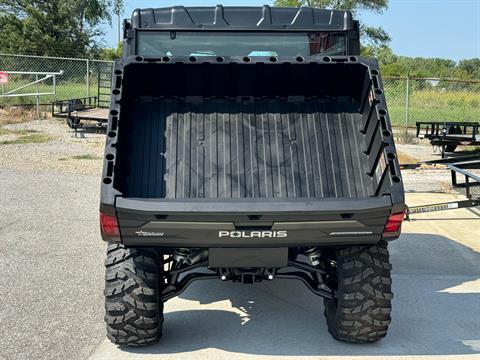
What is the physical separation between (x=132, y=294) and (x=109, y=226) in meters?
0.59

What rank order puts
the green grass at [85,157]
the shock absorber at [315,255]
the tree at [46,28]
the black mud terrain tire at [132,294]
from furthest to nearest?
the tree at [46,28], the green grass at [85,157], the shock absorber at [315,255], the black mud terrain tire at [132,294]

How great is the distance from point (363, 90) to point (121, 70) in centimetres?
164

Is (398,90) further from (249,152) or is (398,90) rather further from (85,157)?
(249,152)

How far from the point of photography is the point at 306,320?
4.52m

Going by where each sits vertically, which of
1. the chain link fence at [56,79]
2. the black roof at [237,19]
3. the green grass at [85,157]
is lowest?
the green grass at [85,157]

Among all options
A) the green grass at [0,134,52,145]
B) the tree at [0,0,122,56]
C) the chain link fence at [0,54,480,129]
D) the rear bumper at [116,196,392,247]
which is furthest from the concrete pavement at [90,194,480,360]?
the tree at [0,0,122,56]

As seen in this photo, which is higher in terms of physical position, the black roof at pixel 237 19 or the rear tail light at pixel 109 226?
the black roof at pixel 237 19

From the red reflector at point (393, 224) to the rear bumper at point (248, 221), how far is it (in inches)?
1.2

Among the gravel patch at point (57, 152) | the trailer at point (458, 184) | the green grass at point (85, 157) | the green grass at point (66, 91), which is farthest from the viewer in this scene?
the green grass at point (66, 91)

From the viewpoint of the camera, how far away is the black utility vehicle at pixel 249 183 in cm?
334

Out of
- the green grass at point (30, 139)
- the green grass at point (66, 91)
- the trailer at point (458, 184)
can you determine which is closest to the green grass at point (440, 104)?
the green grass at point (66, 91)

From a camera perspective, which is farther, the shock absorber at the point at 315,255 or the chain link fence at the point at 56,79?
the chain link fence at the point at 56,79

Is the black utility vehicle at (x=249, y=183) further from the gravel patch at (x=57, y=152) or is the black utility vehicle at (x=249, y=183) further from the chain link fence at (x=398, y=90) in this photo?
the chain link fence at (x=398, y=90)

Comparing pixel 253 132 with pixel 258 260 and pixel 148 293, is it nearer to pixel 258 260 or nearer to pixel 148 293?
pixel 258 260
